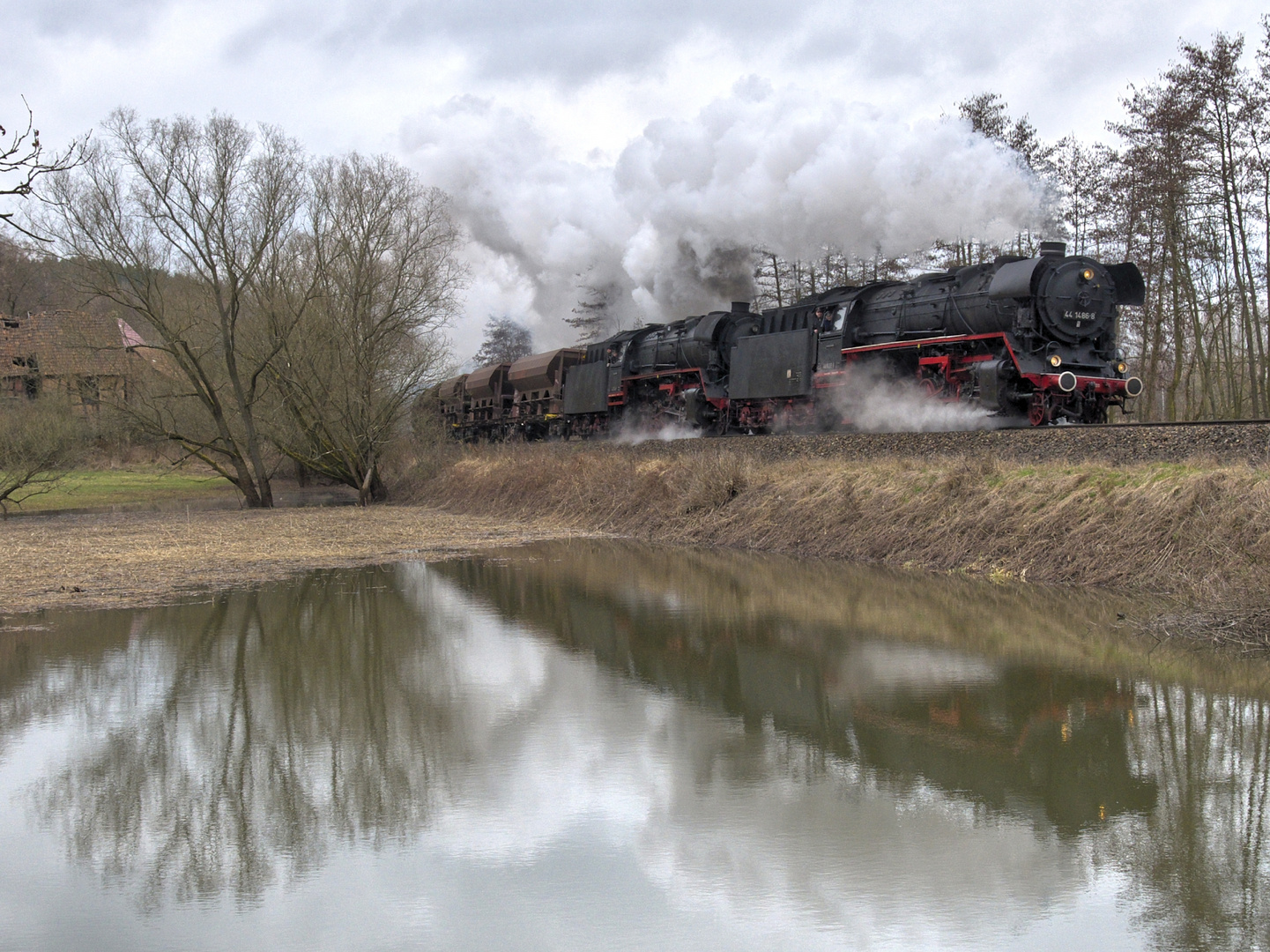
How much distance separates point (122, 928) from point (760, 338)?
23.0 m

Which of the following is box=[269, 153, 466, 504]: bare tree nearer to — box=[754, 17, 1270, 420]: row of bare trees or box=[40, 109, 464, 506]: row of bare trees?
box=[40, 109, 464, 506]: row of bare trees

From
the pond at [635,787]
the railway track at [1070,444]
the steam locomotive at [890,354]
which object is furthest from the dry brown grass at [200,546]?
the steam locomotive at [890,354]

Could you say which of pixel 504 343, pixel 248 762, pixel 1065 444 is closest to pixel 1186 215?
pixel 1065 444

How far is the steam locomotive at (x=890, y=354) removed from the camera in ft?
63.4

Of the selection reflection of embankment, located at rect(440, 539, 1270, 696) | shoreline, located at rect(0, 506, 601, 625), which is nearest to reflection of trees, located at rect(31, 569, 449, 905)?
shoreline, located at rect(0, 506, 601, 625)

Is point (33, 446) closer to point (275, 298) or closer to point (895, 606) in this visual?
point (275, 298)

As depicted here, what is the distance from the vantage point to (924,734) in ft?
22.8

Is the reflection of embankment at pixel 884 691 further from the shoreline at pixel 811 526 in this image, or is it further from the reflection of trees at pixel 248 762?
the reflection of trees at pixel 248 762

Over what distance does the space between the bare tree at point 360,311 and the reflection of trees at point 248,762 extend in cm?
2006

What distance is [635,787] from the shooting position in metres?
6.03

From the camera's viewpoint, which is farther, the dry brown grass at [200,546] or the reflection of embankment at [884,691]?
the dry brown grass at [200,546]

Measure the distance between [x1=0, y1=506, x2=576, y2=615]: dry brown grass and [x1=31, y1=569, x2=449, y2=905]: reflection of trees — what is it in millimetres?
3795

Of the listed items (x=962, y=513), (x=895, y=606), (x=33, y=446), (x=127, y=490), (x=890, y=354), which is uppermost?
(x=890, y=354)

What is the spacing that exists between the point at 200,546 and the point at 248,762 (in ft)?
45.9
